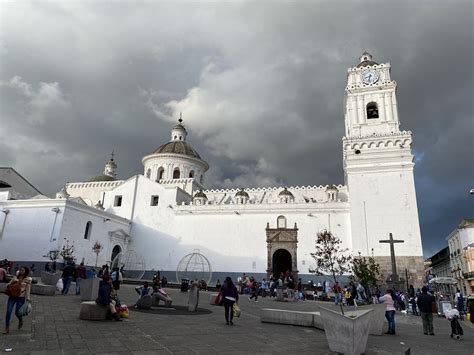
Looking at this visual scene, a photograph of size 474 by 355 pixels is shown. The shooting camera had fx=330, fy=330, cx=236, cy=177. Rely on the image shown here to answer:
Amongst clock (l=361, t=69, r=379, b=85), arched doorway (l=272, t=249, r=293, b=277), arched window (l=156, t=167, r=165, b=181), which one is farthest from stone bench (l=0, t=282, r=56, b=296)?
clock (l=361, t=69, r=379, b=85)

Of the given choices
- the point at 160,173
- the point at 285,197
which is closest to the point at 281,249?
the point at 285,197

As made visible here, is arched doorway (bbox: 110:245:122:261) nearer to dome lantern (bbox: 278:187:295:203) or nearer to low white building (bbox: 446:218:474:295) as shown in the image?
dome lantern (bbox: 278:187:295:203)

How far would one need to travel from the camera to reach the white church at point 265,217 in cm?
2647

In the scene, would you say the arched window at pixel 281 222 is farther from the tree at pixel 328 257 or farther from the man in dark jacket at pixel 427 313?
the man in dark jacket at pixel 427 313

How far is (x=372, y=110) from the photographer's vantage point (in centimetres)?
3180

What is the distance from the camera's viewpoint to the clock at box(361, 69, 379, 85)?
105 feet

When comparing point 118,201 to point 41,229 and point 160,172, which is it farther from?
point 41,229

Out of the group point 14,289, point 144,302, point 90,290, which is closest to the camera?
point 14,289

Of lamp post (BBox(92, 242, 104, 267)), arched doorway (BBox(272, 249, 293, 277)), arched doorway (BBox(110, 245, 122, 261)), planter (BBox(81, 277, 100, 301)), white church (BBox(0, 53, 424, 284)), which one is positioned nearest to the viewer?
planter (BBox(81, 277, 100, 301))

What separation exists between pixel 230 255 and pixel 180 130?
69.6 feet

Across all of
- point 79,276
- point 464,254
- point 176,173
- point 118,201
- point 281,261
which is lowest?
point 79,276

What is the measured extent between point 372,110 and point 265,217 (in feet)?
47.9

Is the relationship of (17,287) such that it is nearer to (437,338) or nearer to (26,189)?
(437,338)

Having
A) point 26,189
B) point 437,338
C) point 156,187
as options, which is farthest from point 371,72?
point 26,189
